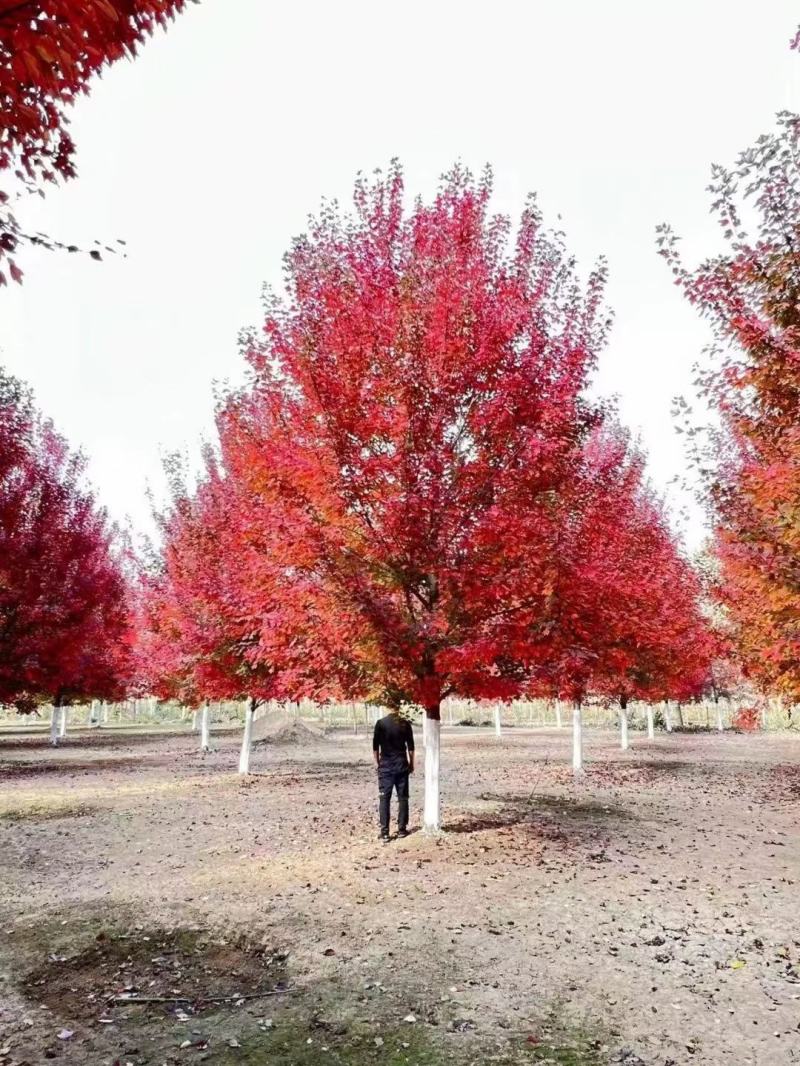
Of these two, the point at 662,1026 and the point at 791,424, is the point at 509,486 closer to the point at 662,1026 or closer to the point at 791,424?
the point at 791,424

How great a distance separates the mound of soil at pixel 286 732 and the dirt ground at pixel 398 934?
2165cm

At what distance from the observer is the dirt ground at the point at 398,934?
15.2ft

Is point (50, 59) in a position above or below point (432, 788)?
above

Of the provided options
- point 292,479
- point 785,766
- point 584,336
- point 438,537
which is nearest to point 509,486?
point 438,537

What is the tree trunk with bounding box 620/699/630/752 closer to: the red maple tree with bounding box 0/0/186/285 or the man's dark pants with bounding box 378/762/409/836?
the man's dark pants with bounding box 378/762/409/836

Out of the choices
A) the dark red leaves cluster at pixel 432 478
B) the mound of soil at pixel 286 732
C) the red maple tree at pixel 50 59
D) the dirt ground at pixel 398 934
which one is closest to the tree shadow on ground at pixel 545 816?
the dirt ground at pixel 398 934

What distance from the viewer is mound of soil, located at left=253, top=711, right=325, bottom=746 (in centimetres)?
3506

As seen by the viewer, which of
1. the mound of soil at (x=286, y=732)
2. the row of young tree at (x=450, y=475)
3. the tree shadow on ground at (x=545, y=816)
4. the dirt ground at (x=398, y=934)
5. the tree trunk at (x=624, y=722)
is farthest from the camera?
the mound of soil at (x=286, y=732)

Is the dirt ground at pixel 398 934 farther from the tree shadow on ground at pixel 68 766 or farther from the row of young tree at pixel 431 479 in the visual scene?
the tree shadow on ground at pixel 68 766

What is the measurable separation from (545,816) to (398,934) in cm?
634

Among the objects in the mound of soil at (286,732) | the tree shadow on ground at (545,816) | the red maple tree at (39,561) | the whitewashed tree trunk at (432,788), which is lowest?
the mound of soil at (286,732)

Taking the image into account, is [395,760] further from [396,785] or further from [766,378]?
[766,378]

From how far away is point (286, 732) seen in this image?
3600 centimetres

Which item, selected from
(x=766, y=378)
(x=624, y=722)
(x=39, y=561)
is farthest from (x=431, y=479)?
(x=624, y=722)
